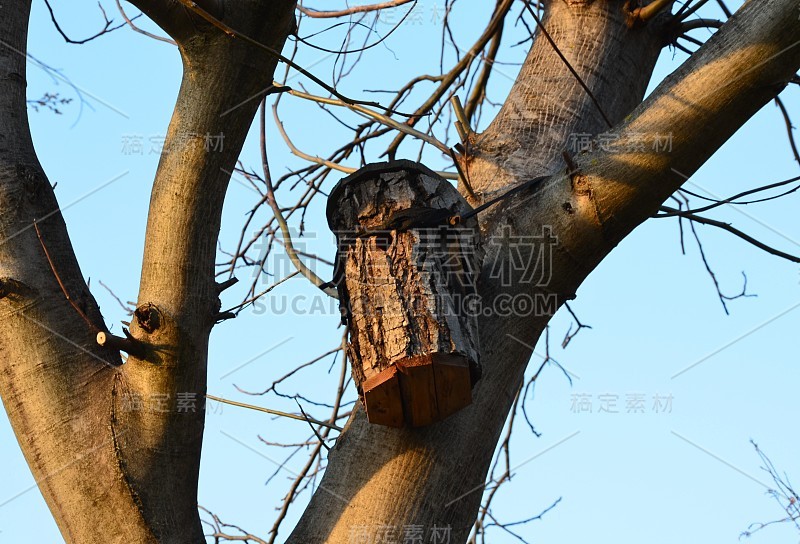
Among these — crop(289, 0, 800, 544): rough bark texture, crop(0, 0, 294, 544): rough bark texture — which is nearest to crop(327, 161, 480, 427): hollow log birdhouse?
crop(289, 0, 800, 544): rough bark texture

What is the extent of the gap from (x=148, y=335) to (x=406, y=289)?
585mm

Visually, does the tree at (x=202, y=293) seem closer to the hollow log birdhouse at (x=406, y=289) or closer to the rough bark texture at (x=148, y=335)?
the rough bark texture at (x=148, y=335)

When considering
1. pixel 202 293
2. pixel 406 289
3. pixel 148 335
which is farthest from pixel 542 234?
pixel 148 335

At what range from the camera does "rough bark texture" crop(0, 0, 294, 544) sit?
1690 mm

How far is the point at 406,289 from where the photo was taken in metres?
1.76

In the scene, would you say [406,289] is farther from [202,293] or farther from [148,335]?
[148,335]

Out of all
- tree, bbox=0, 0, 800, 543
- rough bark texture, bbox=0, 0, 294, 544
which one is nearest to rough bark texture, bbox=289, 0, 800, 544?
tree, bbox=0, 0, 800, 543

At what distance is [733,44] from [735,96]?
4.8 inches

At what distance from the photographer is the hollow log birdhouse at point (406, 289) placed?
1.66 meters

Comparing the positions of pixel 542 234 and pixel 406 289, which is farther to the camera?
pixel 542 234

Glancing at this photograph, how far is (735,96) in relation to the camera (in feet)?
5.83

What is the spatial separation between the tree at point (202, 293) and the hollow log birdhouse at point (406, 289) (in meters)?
0.11

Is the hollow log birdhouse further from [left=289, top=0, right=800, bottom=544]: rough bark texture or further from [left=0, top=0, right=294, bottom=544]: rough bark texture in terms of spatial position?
[left=0, top=0, right=294, bottom=544]: rough bark texture

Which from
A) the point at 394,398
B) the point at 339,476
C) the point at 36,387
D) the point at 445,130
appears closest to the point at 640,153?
the point at 394,398
